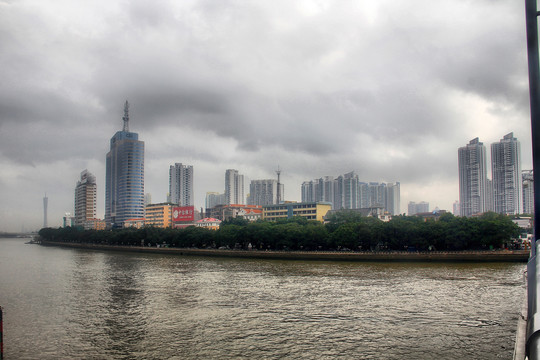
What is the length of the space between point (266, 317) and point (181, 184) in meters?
119

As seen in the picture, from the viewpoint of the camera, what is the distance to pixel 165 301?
16.3m

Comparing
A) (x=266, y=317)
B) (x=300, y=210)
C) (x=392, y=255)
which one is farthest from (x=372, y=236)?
(x=300, y=210)

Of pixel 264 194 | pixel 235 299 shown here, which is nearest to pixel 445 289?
pixel 235 299

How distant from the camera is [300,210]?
69.4 metres

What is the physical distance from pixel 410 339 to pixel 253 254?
29.9 m


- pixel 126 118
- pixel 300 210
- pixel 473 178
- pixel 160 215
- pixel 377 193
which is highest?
pixel 126 118

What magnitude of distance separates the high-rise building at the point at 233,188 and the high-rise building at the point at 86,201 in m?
39.0

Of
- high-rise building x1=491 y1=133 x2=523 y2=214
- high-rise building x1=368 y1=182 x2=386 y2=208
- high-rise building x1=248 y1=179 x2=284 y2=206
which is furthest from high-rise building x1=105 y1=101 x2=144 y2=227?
high-rise building x1=491 y1=133 x2=523 y2=214

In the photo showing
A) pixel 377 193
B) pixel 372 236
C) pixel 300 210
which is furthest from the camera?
pixel 377 193

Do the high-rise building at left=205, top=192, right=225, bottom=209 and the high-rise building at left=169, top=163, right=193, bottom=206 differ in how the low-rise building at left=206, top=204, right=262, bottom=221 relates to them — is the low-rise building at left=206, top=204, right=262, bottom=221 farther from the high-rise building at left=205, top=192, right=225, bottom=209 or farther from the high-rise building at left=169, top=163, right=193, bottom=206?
the high-rise building at left=205, top=192, right=225, bottom=209

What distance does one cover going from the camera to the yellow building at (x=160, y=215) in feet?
279

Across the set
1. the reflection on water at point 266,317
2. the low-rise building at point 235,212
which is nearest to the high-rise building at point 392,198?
the low-rise building at point 235,212

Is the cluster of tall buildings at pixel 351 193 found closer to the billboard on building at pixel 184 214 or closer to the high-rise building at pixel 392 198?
the high-rise building at pixel 392 198

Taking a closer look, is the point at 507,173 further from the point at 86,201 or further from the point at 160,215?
the point at 86,201
